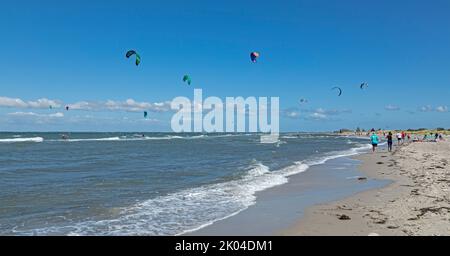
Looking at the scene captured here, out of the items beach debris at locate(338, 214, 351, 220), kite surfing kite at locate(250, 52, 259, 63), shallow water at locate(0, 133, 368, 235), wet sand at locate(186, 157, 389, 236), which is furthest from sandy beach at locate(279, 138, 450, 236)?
kite surfing kite at locate(250, 52, 259, 63)

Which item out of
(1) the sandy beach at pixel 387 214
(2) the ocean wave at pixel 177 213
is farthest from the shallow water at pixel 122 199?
(1) the sandy beach at pixel 387 214

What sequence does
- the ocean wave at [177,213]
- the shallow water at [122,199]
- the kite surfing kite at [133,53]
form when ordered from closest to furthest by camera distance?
A: the ocean wave at [177,213], the shallow water at [122,199], the kite surfing kite at [133,53]

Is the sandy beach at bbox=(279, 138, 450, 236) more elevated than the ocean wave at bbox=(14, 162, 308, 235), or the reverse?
the sandy beach at bbox=(279, 138, 450, 236)

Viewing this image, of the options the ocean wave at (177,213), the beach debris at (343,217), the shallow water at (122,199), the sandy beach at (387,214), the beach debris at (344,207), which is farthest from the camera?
the beach debris at (344,207)

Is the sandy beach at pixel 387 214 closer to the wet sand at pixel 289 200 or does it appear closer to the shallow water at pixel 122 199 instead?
the wet sand at pixel 289 200

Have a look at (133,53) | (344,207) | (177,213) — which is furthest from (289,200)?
(133,53)

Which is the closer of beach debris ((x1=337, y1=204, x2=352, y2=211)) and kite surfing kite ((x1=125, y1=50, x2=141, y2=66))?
beach debris ((x1=337, y1=204, x2=352, y2=211))

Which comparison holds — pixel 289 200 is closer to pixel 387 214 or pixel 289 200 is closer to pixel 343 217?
pixel 343 217

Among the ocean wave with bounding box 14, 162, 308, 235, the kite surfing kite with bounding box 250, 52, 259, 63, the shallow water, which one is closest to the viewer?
the ocean wave with bounding box 14, 162, 308, 235

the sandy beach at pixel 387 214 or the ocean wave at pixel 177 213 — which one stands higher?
the sandy beach at pixel 387 214

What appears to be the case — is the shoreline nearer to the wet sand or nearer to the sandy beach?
the wet sand

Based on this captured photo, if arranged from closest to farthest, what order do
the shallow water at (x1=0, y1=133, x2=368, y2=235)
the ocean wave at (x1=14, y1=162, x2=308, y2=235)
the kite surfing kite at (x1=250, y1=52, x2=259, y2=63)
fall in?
the ocean wave at (x1=14, y1=162, x2=308, y2=235) → the shallow water at (x1=0, y1=133, x2=368, y2=235) → the kite surfing kite at (x1=250, y1=52, x2=259, y2=63)

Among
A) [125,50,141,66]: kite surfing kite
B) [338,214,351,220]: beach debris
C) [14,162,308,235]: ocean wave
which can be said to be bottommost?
[14,162,308,235]: ocean wave
